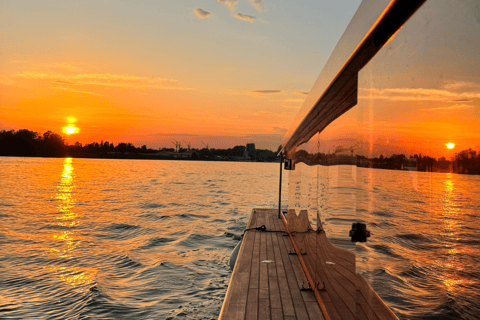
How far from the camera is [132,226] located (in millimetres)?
16516

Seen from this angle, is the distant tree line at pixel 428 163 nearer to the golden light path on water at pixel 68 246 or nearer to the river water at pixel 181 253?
the river water at pixel 181 253

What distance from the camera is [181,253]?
10977mm

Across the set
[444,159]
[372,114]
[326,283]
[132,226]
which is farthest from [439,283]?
[132,226]

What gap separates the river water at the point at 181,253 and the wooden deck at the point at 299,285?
0.26 metres

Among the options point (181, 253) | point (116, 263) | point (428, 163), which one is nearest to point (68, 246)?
point (116, 263)

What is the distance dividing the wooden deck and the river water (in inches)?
10.3

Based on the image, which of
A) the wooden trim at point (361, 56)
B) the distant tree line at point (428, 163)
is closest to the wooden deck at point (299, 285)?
the distant tree line at point (428, 163)

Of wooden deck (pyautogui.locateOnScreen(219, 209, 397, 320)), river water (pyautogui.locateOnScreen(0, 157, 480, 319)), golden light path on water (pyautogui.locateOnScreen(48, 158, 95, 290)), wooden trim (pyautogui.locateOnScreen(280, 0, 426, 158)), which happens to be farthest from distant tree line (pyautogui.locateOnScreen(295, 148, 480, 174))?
golden light path on water (pyautogui.locateOnScreen(48, 158, 95, 290))

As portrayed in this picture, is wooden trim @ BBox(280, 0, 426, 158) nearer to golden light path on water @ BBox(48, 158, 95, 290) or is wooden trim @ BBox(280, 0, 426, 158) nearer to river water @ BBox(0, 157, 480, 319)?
river water @ BBox(0, 157, 480, 319)

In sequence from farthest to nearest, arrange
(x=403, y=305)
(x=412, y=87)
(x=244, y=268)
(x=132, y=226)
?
1. (x=132, y=226)
2. (x=244, y=268)
3. (x=403, y=305)
4. (x=412, y=87)

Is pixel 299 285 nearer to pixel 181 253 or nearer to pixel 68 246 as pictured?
pixel 181 253

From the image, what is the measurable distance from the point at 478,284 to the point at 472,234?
0.36 feet

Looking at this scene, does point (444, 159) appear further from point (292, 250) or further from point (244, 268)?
point (292, 250)

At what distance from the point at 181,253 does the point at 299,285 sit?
729 cm
